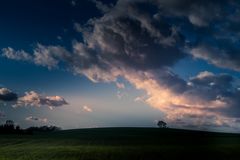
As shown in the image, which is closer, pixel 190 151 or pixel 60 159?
pixel 60 159

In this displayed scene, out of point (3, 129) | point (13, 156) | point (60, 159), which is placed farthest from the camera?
point (3, 129)

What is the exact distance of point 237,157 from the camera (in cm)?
4006

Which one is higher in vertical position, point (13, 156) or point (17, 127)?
point (17, 127)

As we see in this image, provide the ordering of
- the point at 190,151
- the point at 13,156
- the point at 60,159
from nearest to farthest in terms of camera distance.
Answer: the point at 60,159, the point at 13,156, the point at 190,151

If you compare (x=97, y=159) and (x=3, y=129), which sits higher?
(x=3, y=129)

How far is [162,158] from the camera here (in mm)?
39188

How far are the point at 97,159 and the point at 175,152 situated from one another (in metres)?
11.6

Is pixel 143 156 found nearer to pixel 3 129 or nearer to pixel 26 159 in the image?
pixel 26 159

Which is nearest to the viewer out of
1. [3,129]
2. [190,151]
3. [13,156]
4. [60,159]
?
[60,159]

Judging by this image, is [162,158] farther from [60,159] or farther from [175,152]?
[60,159]

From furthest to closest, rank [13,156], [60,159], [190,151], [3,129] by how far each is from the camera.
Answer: [3,129] → [190,151] → [13,156] → [60,159]

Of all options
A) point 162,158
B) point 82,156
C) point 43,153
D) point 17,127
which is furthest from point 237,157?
point 17,127

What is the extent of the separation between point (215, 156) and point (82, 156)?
1791 cm

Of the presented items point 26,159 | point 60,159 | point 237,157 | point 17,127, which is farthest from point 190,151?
point 17,127
